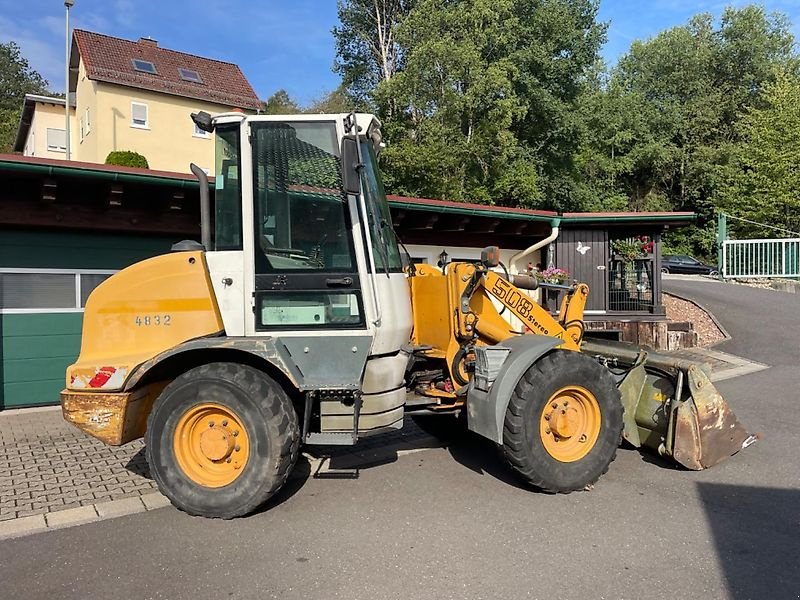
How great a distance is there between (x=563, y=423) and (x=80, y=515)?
3775 millimetres

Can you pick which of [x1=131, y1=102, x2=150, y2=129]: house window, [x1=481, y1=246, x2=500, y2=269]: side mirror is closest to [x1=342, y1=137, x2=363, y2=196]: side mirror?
[x1=481, y1=246, x2=500, y2=269]: side mirror

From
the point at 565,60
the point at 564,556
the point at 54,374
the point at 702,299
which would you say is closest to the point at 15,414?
the point at 54,374

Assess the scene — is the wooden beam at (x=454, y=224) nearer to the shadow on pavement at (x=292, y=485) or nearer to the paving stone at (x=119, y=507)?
the shadow on pavement at (x=292, y=485)

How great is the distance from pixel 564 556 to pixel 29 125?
1541 inches

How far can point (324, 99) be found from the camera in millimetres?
40281

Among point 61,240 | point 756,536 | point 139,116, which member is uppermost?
point 139,116

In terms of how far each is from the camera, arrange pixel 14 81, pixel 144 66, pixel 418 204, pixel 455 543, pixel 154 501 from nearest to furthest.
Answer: pixel 455 543 → pixel 154 501 → pixel 418 204 → pixel 144 66 → pixel 14 81

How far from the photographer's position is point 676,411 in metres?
5.21

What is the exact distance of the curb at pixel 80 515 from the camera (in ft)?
14.2

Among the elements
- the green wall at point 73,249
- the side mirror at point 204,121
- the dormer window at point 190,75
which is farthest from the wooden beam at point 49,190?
the dormer window at point 190,75

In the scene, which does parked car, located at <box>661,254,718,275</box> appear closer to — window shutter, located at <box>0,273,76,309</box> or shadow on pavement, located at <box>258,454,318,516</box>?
window shutter, located at <box>0,273,76,309</box>

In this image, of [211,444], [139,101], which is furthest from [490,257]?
[139,101]

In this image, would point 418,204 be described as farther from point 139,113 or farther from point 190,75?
point 190,75

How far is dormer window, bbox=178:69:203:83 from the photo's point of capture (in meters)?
30.1
